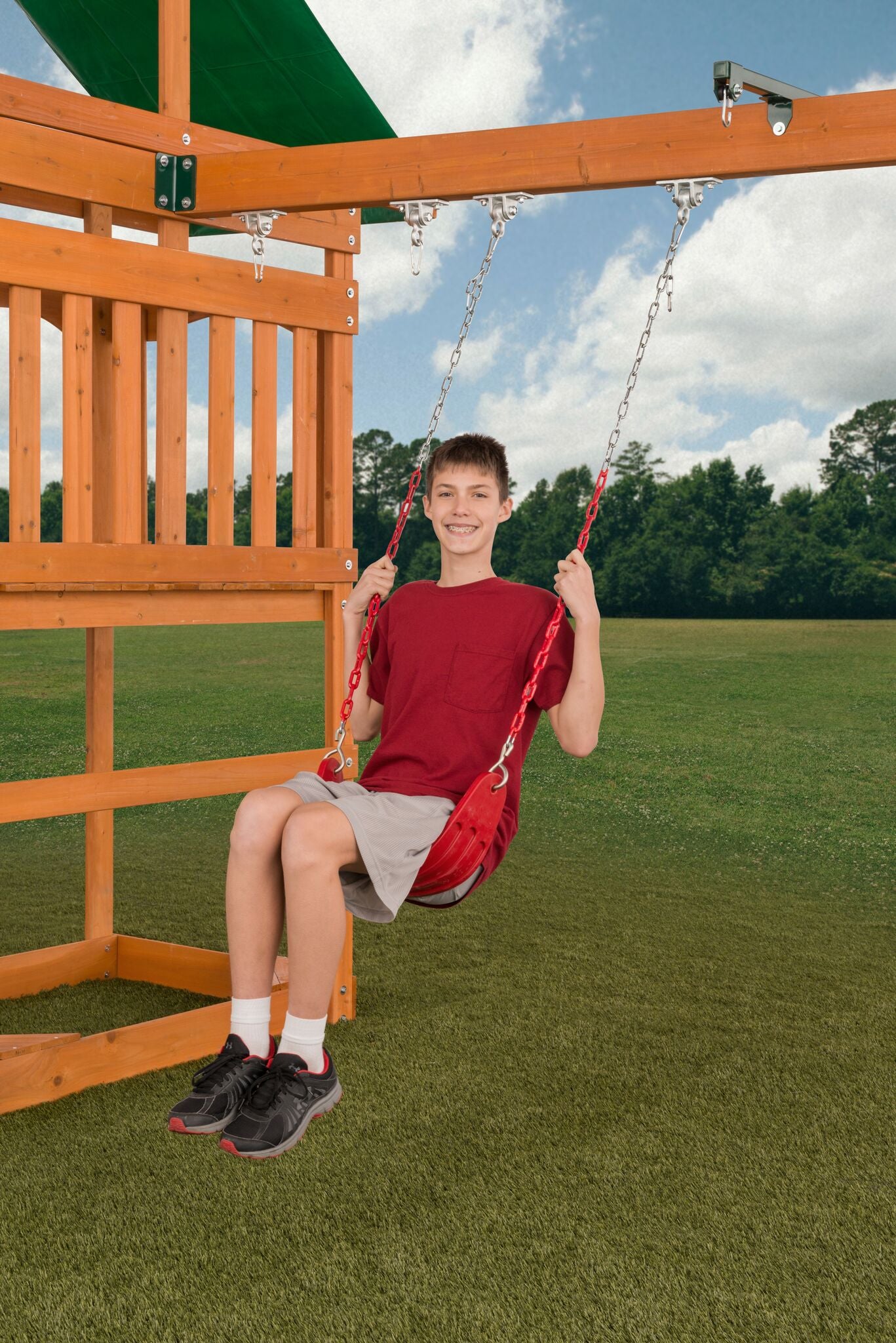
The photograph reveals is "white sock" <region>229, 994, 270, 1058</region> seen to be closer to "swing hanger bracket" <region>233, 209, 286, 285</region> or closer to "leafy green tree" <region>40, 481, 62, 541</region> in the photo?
"swing hanger bracket" <region>233, 209, 286, 285</region>

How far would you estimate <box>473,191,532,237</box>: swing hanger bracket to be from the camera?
3381 mm

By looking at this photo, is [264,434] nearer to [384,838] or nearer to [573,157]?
[573,157]

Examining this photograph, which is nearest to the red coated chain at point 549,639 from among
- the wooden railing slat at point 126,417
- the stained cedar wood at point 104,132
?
the wooden railing slat at point 126,417

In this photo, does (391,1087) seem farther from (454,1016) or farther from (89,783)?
(89,783)

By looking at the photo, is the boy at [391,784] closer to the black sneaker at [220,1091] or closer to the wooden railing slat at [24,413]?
the black sneaker at [220,1091]

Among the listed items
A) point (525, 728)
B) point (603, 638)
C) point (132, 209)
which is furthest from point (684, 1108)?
point (603, 638)

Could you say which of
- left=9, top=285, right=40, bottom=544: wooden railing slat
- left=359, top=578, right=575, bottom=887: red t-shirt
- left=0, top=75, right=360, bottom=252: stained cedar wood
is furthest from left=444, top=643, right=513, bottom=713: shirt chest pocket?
left=0, top=75, right=360, bottom=252: stained cedar wood

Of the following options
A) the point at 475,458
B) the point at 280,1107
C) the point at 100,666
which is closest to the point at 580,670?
the point at 475,458

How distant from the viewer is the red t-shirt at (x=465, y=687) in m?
3.16

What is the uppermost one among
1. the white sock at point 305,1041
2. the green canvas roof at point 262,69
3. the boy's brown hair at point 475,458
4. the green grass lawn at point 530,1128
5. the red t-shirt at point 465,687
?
the green canvas roof at point 262,69

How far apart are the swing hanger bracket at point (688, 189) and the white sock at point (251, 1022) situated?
83.2 inches

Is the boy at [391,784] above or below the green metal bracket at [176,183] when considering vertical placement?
below

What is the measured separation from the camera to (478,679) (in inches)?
128

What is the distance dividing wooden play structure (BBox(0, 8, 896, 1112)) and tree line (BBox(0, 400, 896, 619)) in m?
14.0
